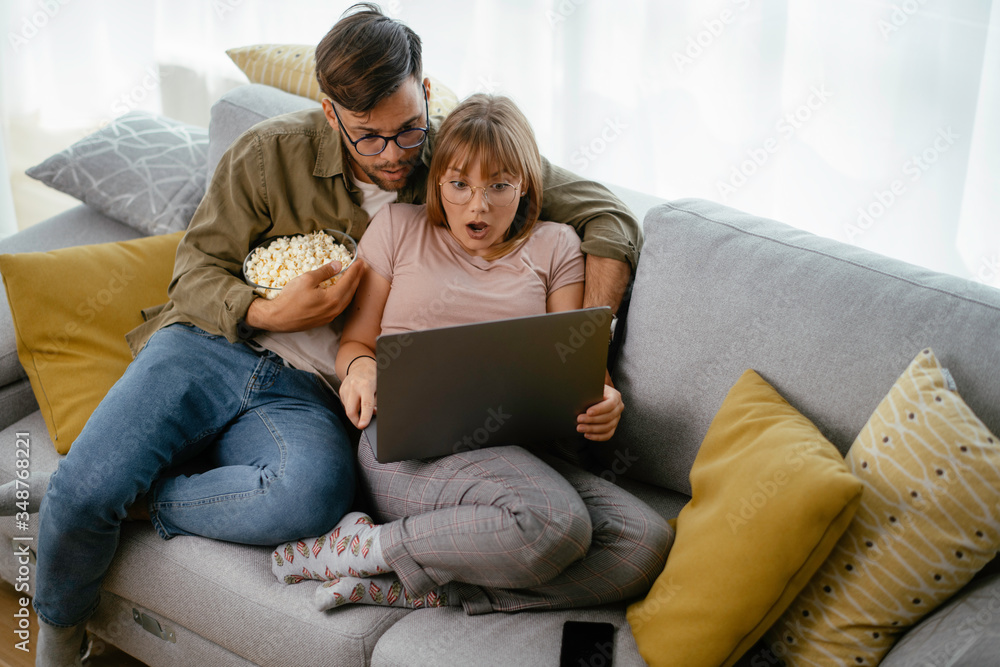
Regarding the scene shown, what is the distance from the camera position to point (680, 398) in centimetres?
141

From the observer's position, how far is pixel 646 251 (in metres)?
1.47

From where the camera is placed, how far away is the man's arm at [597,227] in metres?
1.50

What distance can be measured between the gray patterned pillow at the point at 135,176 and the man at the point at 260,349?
1.25 feet

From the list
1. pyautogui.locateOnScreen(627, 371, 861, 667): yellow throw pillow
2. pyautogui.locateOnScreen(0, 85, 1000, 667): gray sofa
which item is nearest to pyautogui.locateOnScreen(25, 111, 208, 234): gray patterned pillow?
pyautogui.locateOnScreen(0, 85, 1000, 667): gray sofa

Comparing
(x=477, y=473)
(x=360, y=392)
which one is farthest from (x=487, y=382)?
(x=360, y=392)

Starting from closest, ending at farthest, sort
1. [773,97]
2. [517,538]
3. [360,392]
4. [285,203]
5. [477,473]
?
[517,538] → [477,473] → [360,392] → [285,203] → [773,97]

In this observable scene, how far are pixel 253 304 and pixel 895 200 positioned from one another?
155cm

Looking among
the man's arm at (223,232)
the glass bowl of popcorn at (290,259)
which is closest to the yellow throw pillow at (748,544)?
the glass bowl of popcorn at (290,259)

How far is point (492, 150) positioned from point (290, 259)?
46 cm

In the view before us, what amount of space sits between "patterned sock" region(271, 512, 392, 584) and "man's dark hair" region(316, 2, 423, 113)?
76cm

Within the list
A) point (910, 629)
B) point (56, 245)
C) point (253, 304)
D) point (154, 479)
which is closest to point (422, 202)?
point (253, 304)

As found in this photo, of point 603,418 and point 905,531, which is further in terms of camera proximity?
point 603,418

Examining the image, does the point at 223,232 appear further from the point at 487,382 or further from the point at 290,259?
the point at 487,382

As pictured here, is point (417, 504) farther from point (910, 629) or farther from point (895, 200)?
point (895, 200)
